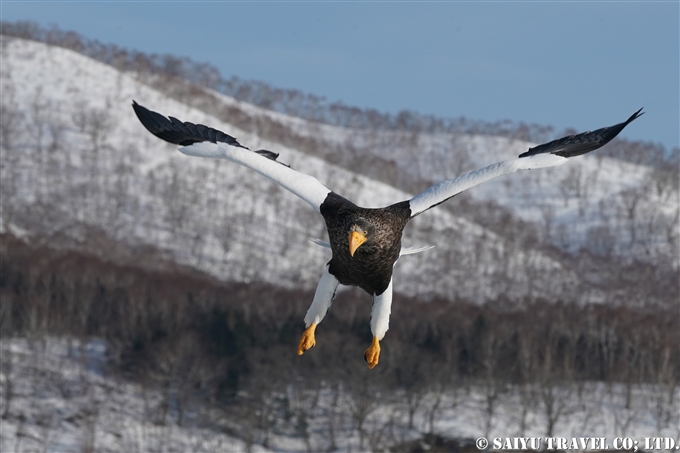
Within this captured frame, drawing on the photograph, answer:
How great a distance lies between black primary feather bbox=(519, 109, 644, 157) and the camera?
14.6m

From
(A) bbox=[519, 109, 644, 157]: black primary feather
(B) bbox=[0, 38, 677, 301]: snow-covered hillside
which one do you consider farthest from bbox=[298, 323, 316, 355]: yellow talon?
(B) bbox=[0, 38, 677, 301]: snow-covered hillside

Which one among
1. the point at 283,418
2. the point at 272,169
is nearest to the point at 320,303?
the point at 272,169

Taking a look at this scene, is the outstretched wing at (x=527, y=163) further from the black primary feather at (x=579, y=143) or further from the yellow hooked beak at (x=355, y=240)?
the yellow hooked beak at (x=355, y=240)

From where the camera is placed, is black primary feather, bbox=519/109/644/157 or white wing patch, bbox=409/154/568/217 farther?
black primary feather, bbox=519/109/644/157

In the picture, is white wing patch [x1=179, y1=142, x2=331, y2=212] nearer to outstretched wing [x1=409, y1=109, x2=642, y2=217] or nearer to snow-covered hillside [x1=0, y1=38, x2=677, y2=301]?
outstretched wing [x1=409, y1=109, x2=642, y2=217]

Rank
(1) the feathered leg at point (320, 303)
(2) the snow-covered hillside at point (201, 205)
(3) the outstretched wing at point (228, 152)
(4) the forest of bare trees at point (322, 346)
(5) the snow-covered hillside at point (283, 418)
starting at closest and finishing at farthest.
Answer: (1) the feathered leg at point (320, 303)
(3) the outstretched wing at point (228, 152)
(5) the snow-covered hillside at point (283, 418)
(4) the forest of bare trees at point (322, 346)
(2) the snow-covered hillside at point (201, 205)

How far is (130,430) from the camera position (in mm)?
58062

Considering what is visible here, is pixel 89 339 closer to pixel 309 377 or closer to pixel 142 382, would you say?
pixel 142 382

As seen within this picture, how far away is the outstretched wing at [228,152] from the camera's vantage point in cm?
1362

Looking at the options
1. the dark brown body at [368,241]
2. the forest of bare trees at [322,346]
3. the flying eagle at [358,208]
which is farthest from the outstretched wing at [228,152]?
the forest of bare trees at [322,346]

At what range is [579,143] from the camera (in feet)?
48.2

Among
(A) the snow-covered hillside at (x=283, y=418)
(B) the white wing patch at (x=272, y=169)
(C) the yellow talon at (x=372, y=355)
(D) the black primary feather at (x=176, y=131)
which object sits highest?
(D) the black primary feather at (x=176, y=131)

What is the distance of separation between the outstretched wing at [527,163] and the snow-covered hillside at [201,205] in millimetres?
87095

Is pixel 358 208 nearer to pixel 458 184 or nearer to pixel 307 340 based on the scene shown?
pixel 458 184
